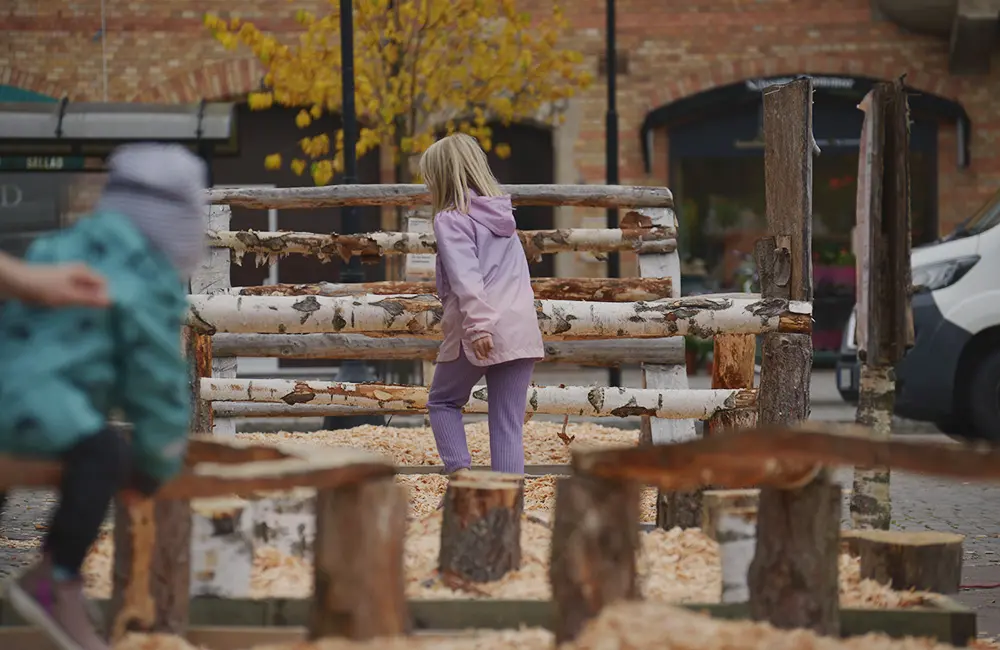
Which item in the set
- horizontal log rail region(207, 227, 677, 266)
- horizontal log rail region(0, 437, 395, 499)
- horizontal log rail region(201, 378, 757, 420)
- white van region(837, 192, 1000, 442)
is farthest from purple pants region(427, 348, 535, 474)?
white van region(837, 192, 1000, 442)

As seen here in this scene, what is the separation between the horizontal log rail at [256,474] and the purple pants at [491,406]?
2269 mm

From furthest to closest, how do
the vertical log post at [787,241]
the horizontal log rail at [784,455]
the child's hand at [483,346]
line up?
the vertical log post at [787,241]
the child's hand at [483,346]
the horizontal log rail at [784,455]

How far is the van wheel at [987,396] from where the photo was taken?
1033 cm

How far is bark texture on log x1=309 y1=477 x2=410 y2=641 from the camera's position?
3383 mm

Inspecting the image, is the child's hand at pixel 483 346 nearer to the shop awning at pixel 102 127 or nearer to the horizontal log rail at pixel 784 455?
the horizontal log rail at pixel 784 455

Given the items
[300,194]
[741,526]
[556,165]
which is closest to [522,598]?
[741,526]

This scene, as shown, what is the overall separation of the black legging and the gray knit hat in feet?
1.37

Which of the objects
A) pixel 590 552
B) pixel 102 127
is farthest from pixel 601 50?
pixel 590 552

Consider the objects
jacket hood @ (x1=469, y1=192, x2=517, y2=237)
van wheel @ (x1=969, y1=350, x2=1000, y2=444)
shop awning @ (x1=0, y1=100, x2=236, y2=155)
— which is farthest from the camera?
shop awning @ (x1=0, y1=100, x2=236, y2=155)

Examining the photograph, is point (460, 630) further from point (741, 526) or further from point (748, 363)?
point (748, 363)

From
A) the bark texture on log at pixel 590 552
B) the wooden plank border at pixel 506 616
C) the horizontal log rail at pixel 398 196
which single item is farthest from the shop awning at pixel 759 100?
the bark texture on log at pixel 590 552

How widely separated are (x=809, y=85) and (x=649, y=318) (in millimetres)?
1129

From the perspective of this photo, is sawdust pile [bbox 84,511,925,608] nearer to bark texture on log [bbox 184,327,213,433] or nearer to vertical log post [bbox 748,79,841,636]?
vertical log post [bbox 748,79,841,636]

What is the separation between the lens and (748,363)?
24.2ft
